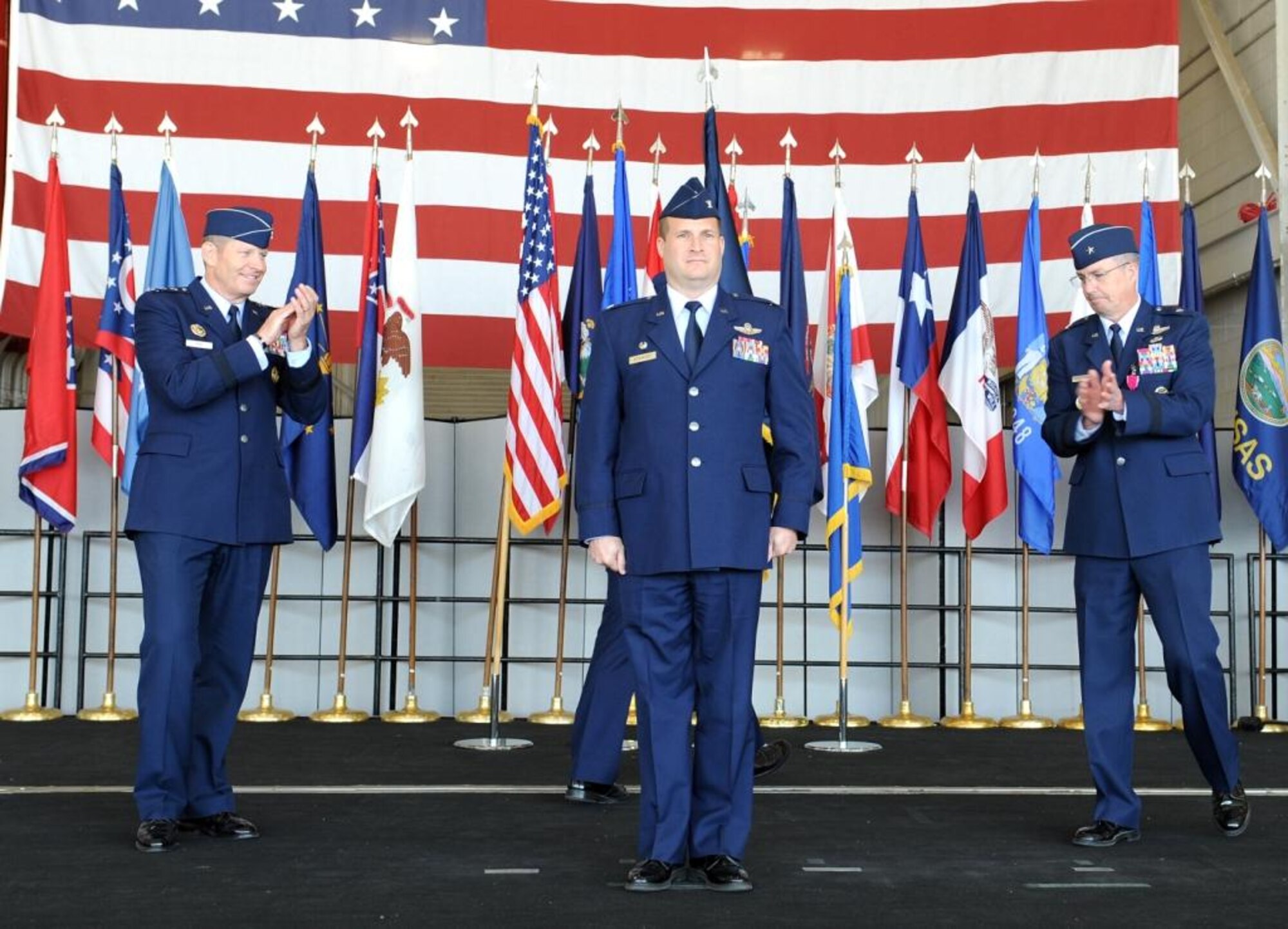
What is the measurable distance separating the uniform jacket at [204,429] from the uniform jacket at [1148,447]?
6.25 ft

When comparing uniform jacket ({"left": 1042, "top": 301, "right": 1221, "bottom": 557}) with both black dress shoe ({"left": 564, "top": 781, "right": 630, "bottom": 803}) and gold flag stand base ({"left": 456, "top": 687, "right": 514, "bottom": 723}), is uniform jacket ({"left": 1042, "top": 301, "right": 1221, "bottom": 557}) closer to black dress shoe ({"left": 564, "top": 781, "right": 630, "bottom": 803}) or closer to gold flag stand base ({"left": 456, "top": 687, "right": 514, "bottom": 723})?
black dress shoe ({"left": 564, "top": 781, "right": 630, "bottom": 803})

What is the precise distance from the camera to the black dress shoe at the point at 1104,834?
11.4ft

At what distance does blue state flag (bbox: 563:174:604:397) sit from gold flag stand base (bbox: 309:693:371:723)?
67.7 inches

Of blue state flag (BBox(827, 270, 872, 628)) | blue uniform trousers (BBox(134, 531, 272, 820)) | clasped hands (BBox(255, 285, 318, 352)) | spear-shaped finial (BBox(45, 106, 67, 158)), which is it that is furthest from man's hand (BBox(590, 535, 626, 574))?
spear-shaped finial (BBox(45, 106, 67, 158))

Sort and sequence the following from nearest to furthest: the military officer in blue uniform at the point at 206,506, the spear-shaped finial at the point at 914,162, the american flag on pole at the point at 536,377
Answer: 1. the military officer in blue uniform at the point at 206,506
2. the american flag on pole at the point at 536,377
3. the spear-shaped finial at the point at 914,162

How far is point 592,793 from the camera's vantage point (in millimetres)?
4227

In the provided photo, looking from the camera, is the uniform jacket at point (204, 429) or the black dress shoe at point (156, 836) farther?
the uniform jacket at point (204, 429)

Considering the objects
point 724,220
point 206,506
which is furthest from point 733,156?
point 206,506

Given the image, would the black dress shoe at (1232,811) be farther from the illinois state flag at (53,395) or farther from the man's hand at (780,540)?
the illinois state flag at (53,395)

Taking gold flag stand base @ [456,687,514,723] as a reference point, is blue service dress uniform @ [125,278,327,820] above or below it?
above

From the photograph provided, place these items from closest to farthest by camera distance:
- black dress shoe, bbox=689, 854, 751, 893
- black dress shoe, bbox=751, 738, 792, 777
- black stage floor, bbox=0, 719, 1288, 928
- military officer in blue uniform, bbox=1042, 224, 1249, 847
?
black stage floor, bbox=0, 719, 1288, 928 → black dress shoe, bbox=689, 854, 751, 893 → military officer in blue uniform, bbox=1042, 224, 1249, 847 → black dress shoe, bbox=751, 738, 792, 777

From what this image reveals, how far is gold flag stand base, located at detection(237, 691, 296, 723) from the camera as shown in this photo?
6.52 m

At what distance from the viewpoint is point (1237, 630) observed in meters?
7.02

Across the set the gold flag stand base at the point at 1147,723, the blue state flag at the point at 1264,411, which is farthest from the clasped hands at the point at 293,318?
the blue state flag at the point at 1264,411
